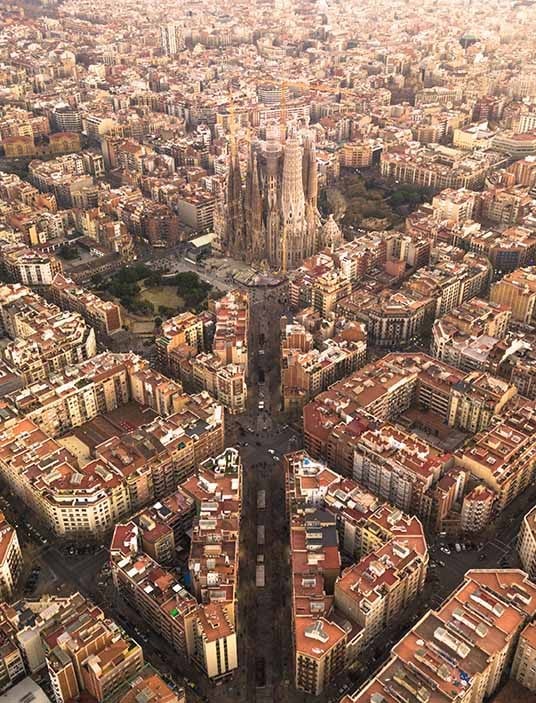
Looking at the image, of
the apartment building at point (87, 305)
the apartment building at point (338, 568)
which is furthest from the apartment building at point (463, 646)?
the apartment building at point (87, 305)

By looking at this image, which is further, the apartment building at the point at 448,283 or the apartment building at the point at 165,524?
the apartment building at the point at 448,283

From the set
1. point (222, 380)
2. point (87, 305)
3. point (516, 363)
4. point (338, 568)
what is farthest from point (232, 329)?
point (338, 568)

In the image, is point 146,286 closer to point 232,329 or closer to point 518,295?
point 232,329

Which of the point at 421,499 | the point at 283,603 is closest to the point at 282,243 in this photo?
the point at 421,499

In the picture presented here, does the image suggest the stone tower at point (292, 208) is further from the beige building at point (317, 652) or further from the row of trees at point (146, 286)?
the beige building at point (317, 652)

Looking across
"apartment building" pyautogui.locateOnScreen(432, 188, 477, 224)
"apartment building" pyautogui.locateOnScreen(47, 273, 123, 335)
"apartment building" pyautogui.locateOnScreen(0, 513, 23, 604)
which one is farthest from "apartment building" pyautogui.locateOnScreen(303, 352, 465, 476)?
"apartment building" pyautogui.locateOnScreen(432, 188, 477, 224)

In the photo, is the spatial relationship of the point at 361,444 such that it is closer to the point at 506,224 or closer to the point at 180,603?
the point at 180,603
